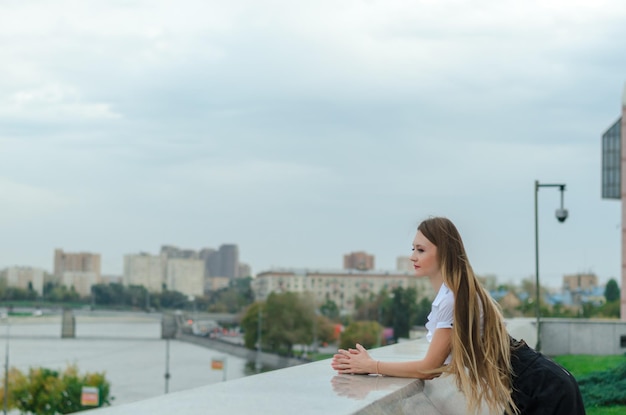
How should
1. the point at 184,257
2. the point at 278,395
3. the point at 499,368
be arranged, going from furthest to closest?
the point at 184,257 → the point at 499,368 → the point at 278,395

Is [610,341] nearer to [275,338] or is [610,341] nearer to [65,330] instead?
[275,338]

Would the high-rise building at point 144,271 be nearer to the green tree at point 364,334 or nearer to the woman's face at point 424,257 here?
the green tree at point 364,334

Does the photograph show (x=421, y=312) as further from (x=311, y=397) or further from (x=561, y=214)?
(x=311, y=397)

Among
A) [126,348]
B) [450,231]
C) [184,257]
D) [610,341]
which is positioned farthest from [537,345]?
[184,257]

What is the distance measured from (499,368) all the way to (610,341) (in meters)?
16.6

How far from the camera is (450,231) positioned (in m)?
3.72

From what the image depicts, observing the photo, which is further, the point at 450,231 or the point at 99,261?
the point at 99,261

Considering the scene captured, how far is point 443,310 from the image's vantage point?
366cm

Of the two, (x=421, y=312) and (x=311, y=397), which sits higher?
(x=311, y=397)

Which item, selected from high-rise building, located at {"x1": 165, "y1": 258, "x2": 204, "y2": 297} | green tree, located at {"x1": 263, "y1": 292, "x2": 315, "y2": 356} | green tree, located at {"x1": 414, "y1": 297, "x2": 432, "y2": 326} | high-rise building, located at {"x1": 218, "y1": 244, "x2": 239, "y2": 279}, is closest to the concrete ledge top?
green tree, located at {"x1": 414, "y1": 297, "x2": 432, "y2": 326}

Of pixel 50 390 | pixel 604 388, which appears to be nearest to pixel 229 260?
pixel 50 390

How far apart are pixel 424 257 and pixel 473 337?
1.28 ft

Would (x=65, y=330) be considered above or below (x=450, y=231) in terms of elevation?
below

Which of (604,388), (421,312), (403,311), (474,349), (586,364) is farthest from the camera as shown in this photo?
(403,311)
